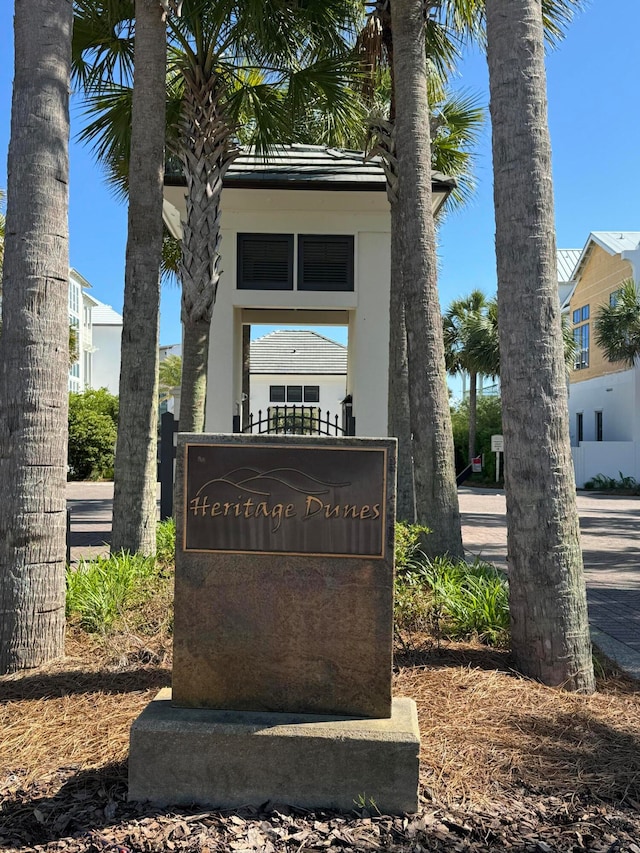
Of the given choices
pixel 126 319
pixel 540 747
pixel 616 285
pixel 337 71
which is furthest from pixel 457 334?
pixel 540 747

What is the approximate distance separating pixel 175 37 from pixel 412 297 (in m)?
4.72

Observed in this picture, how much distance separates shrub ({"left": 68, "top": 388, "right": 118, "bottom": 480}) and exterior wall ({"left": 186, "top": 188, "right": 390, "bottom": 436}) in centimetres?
1754

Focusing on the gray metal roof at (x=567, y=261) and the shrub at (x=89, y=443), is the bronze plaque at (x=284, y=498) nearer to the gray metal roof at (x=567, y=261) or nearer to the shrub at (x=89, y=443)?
the shrub at (x=89, y=443)

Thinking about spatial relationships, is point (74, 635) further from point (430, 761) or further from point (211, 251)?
point (211, 251)

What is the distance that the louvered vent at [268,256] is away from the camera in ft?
43.2

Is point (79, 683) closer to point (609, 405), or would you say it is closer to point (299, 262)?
point (299, 262)

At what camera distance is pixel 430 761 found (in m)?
3.32

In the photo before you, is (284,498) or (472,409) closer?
(284,498)

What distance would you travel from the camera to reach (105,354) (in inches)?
2837

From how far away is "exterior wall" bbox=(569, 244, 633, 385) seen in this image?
1277 inches

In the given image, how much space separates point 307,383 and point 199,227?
22.2 meters

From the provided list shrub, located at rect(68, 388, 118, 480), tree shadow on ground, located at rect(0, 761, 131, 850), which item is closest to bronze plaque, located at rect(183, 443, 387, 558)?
tree shadow on ground, located at rect(0, 761, 131, 850)

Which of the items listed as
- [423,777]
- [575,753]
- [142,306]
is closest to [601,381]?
[142,306]

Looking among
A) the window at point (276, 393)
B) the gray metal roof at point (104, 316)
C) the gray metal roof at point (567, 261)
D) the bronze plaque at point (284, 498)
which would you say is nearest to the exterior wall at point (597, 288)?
the gray metal roof at point (567, 261)
